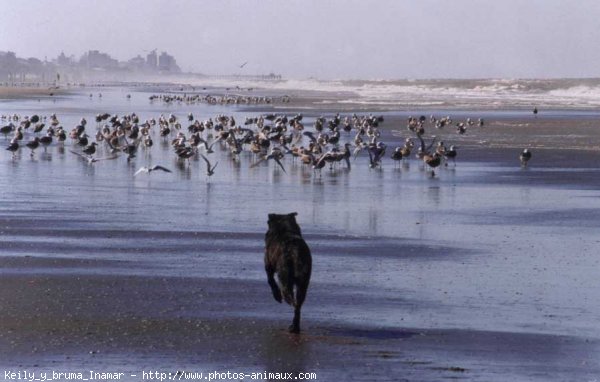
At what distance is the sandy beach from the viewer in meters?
9.19

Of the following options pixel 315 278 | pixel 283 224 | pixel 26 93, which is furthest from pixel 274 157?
pixel 26 93

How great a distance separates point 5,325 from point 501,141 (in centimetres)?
3143

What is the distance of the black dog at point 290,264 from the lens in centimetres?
986

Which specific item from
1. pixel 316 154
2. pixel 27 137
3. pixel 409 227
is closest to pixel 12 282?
pixel 409 227

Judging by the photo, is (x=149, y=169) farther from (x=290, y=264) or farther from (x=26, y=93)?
(x=26, y=93)

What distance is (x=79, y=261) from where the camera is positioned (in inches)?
542

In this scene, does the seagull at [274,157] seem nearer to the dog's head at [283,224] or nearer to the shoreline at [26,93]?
the dog's head at [283,224]

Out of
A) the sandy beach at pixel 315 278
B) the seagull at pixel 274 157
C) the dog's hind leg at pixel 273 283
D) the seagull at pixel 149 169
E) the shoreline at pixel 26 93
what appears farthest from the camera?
the shoreline at pixel 26 93

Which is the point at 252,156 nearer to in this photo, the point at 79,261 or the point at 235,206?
the point at 235,206

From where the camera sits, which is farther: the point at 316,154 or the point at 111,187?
the point at 316,154

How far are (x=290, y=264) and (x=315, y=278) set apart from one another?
285cm

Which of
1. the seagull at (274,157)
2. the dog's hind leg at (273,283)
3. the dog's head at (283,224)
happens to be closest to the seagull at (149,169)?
the seagull at (274,157)

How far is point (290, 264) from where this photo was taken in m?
9.92

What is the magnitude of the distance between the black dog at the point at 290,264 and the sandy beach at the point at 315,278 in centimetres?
30
